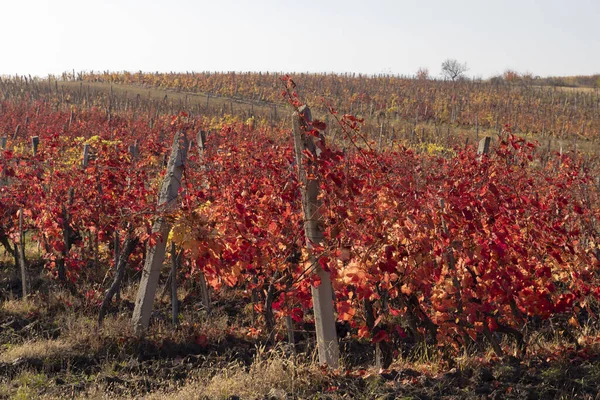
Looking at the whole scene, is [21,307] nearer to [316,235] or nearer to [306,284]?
[306,284]

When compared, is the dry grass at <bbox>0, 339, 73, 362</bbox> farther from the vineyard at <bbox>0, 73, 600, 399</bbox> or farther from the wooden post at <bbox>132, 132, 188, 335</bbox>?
the wooden post at <bbox>132, 132, 188, 335</bbox>

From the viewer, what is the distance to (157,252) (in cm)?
536

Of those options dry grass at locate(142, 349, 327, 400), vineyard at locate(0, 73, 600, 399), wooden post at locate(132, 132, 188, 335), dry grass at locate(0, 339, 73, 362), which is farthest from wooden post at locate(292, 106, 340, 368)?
dry grass at locate(0, 339, 73, 362)

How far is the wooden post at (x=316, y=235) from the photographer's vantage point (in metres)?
4.04

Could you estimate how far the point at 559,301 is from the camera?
5.05m

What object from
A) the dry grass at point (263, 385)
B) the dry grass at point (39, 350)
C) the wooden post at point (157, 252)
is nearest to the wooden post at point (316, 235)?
the dry grass at point (263, 385)

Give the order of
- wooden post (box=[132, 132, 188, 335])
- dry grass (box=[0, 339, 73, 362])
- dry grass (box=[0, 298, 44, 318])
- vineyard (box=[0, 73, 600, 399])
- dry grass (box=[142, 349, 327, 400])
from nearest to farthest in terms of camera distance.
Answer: dry grass (box=[142, 349, 327, 400]) < vineyard (box=[0, 73, 600, 399]) < dry grass (box=[0, 339, 73, 362]) < wooden post (box=[132, 132, 188, 335]) < dry grass (box=[0, 298, 44, 318])

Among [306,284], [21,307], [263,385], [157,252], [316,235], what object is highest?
[316,235]

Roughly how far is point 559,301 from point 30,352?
4.68 m

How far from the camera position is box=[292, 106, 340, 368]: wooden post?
13.3 ft

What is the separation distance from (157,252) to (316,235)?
194 cm

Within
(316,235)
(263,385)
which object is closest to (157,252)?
(316,235)

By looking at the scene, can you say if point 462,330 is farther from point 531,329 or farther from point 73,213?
point 73,213

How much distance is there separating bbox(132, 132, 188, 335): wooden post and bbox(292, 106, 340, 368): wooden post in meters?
1.77
